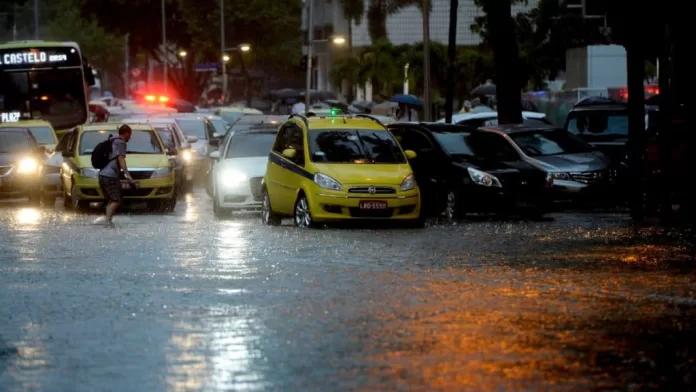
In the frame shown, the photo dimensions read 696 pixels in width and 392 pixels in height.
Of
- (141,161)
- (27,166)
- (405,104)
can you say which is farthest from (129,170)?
(405,104)

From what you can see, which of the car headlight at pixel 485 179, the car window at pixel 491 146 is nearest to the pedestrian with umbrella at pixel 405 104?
the car window at pixel 491 146

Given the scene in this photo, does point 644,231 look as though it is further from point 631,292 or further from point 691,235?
point 631,292

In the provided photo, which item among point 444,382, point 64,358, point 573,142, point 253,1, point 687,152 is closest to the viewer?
point 444,382

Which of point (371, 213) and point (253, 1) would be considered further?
point (253, 1)

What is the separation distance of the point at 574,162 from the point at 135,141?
8.62m

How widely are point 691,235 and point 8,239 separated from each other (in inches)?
352

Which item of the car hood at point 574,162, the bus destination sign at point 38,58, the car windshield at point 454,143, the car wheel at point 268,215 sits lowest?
the car wheel at point 268,215

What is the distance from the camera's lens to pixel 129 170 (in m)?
30.0

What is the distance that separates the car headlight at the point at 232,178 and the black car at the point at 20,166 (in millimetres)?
6261

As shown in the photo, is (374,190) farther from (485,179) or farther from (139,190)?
(139,190)

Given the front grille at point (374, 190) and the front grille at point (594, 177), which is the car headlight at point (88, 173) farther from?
the front grille at point (594, 177)

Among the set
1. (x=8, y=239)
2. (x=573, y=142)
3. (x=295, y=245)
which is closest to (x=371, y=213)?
(x=295, y=245)

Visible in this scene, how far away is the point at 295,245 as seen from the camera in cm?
2027

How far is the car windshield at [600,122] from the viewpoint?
34.7 m
